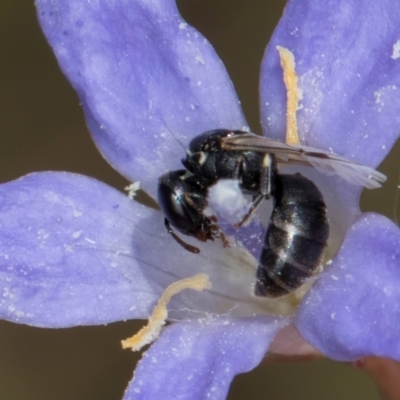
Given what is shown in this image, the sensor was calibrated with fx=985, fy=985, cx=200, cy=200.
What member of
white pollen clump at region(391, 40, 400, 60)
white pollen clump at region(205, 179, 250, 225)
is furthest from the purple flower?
white pollen clump at region(205, 179, 250, 225)

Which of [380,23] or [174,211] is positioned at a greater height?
[380,23]

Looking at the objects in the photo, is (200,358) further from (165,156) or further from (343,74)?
(343,74)

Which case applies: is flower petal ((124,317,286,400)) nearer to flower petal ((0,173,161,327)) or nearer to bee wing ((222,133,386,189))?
flower petal ((0,173,161,327))

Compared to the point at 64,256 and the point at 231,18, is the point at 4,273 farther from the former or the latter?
the point at 231,18

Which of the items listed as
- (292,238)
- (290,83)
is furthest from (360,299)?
(290,83)

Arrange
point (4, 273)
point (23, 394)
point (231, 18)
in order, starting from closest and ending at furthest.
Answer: point (4, 273) < point (23, 394) < point (231, 18)

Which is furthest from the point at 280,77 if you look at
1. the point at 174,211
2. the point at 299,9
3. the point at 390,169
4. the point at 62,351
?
the point at 62,351
